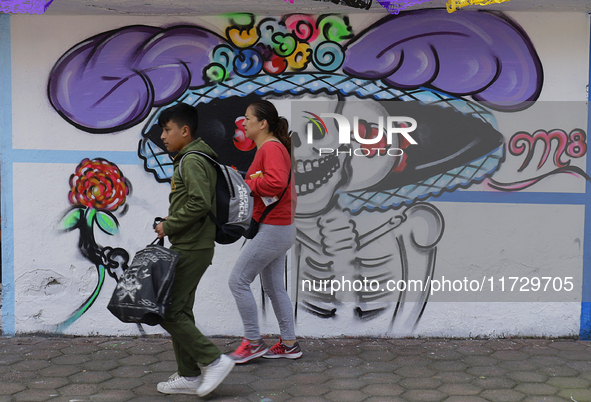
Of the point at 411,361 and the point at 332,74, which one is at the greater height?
the point at 332,74

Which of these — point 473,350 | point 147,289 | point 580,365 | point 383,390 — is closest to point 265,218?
point 147,289

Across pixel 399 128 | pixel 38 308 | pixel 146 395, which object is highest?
pixel 399 128

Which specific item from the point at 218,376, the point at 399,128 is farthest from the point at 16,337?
the point at 399,128

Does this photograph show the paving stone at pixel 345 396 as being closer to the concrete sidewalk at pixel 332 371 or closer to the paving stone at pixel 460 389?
the concrete sidewalk at pixel 332 371

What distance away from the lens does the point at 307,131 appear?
4617mm

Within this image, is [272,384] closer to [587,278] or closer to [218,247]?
[218,247]

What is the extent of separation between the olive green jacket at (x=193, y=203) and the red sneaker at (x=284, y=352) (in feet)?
3.74

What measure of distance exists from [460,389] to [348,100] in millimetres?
2298

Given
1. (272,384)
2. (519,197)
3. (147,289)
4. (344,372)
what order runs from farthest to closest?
(519,197) < (344,372) < (272,384) < (147,289)

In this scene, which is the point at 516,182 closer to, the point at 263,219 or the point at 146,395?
the point at 263,219

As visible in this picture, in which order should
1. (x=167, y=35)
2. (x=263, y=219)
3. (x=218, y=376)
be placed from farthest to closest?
(x=167, y=35) < (x=263, y=219) < (x=218, y=376)

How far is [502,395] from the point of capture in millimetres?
3541

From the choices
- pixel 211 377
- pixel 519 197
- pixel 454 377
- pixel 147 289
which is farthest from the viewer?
pixel 519 197

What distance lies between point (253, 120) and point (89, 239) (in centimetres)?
176
